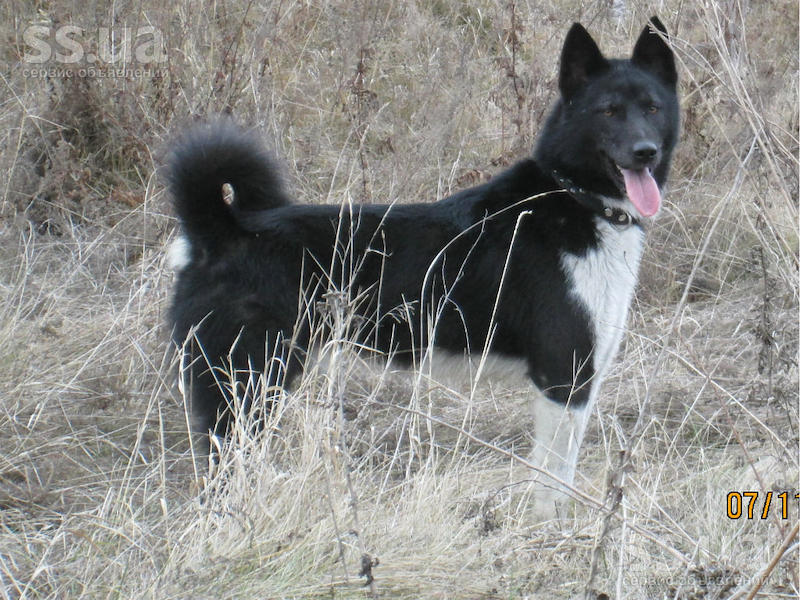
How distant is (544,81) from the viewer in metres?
5.11

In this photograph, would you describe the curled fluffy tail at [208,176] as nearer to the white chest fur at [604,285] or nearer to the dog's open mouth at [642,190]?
the white chest fur at [604,285]

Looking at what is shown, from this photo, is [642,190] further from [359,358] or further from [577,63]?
[359,358]

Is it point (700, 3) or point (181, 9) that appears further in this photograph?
point (181, 9)

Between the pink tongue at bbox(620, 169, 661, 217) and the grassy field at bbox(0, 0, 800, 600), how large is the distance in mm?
317

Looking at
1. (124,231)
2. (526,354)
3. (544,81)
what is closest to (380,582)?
(526,354)

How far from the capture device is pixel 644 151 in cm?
314

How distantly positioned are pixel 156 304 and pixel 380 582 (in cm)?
193

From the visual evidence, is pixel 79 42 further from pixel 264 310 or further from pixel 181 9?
pixel 264 310

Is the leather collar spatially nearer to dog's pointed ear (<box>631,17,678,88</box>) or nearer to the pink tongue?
the pink tongue

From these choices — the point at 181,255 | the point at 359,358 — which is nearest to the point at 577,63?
the point at 359,358

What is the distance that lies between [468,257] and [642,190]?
0.60 m

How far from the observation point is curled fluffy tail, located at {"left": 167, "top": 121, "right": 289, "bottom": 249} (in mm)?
3084
